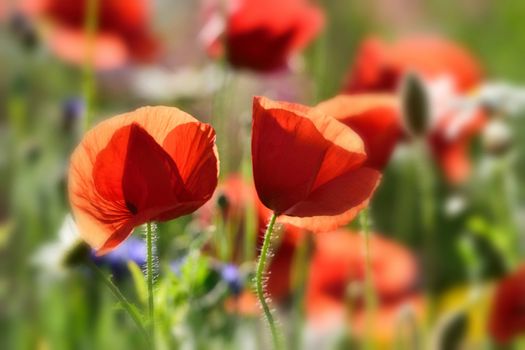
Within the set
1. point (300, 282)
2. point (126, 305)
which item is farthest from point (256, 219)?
point (126, 305)

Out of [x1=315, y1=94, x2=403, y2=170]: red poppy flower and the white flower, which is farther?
the white flower

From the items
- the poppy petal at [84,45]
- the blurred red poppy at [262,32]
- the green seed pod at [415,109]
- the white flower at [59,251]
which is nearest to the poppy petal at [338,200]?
the white flower at [59,251]

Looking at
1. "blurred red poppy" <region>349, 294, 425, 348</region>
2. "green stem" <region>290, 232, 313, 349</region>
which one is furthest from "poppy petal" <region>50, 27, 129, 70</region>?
"green stem" <region>290, 232, 313, 349</region>

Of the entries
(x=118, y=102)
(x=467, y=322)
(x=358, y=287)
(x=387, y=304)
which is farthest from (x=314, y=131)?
(x=118, y=102)

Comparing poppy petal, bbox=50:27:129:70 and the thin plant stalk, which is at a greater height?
poppy petal, bbox=50:27:129:70

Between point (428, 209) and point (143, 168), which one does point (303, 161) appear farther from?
point (428, 209)

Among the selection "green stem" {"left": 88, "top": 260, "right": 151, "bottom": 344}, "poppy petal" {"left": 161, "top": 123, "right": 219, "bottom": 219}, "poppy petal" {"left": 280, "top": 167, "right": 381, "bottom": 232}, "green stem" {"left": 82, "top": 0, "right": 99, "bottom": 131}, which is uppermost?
"green stem" {"left": 82, "top": 0, "right": 99, "bottom": 131}

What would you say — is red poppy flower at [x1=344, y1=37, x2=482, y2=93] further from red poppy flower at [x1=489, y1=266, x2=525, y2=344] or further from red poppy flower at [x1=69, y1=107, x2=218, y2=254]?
red poppy flower at [x1=69, y1=107, x2=218, y2=254]

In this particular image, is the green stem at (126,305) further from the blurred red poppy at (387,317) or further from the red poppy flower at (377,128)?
the blurred red poppy at (387,317)

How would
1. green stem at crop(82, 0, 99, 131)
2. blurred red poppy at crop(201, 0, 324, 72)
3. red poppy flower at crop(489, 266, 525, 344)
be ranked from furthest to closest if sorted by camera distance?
blurred red poppy at crop(201, 0, 324, 72) → red poppy flower at crop(489, 266, 525, 344) → green stem at crop(82, 0, 99, 131)
